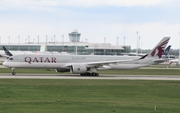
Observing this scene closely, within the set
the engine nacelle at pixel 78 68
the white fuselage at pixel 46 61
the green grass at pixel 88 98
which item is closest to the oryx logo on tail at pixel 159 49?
the white fuselage at pixel 46 61

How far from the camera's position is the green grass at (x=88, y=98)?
1118 inches

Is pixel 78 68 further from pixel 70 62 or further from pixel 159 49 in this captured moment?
pixel 159 49

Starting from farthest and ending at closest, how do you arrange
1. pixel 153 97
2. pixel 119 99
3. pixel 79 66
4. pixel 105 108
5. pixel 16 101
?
pixel 79 66 → pixel 153 97 → pixel 119 99 → pixel 16 101 → pixel 105 108

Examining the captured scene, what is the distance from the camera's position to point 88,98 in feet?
118

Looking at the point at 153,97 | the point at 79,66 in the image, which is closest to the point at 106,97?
the point at 153,97

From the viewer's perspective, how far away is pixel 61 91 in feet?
132

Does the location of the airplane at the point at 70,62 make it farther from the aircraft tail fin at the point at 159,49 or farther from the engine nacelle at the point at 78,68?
the aircraft tail fin at the point at 159,49

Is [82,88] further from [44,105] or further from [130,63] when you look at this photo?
[130,63]

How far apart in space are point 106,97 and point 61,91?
16.6ft

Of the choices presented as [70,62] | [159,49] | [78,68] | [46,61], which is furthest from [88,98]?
[159,49]

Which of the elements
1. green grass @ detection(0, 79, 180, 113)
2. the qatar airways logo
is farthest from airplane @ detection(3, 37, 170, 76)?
green grass @ detection(0, 79, 180, 113)

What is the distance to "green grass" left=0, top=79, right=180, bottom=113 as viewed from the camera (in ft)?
93.2

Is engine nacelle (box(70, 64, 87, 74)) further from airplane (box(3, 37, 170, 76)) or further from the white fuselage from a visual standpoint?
the white fuselage

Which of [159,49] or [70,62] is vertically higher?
[159,49]
